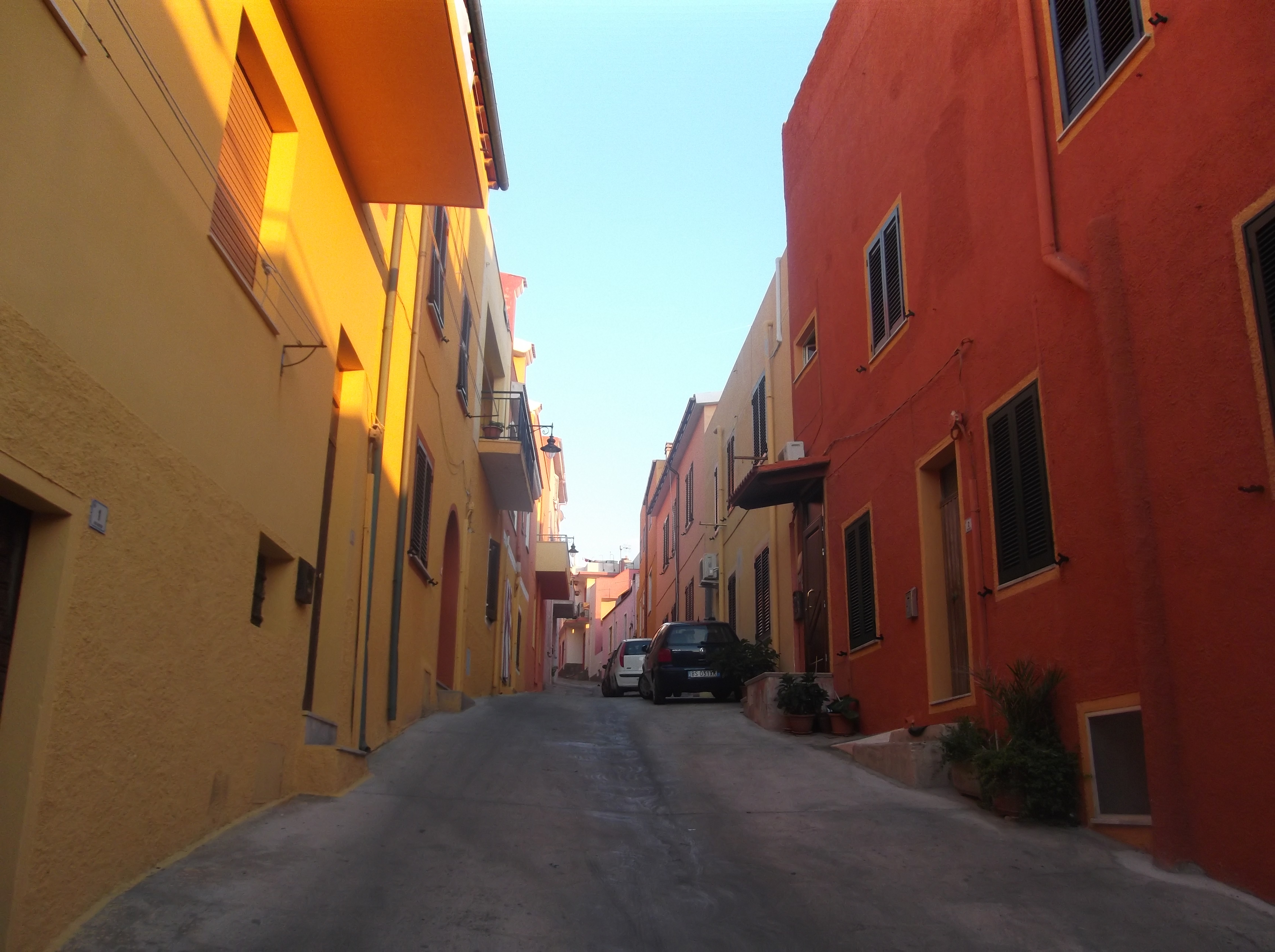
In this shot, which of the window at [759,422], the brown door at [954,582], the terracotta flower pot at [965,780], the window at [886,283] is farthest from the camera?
the window at [759,422]

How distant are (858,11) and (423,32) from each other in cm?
741

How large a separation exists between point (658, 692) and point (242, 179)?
39.0ft

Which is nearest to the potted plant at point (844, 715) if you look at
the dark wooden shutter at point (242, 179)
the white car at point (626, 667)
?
the dark wooden shutter at point (242, 179)

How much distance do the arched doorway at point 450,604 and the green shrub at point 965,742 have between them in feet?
28.2

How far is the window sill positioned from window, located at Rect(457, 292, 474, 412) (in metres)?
9.41

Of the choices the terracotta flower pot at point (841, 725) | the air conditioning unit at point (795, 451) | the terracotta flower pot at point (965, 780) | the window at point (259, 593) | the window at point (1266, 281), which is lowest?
the terracotta flower pot at point (965, 780)

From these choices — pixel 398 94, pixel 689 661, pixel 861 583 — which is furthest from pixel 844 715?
pixel 398 94

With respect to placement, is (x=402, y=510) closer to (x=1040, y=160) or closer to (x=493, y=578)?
(x=1040, y=160)

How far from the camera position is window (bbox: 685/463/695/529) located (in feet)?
97.1

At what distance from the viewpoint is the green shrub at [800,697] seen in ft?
44.0

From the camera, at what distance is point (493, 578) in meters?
21.2

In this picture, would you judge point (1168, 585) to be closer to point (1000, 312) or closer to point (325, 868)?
point (1000, 312)

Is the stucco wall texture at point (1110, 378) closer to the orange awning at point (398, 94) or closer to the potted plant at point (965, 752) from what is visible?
the potted plant at point (965, 752)

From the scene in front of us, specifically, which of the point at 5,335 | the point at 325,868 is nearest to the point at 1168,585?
the point at 325,868
